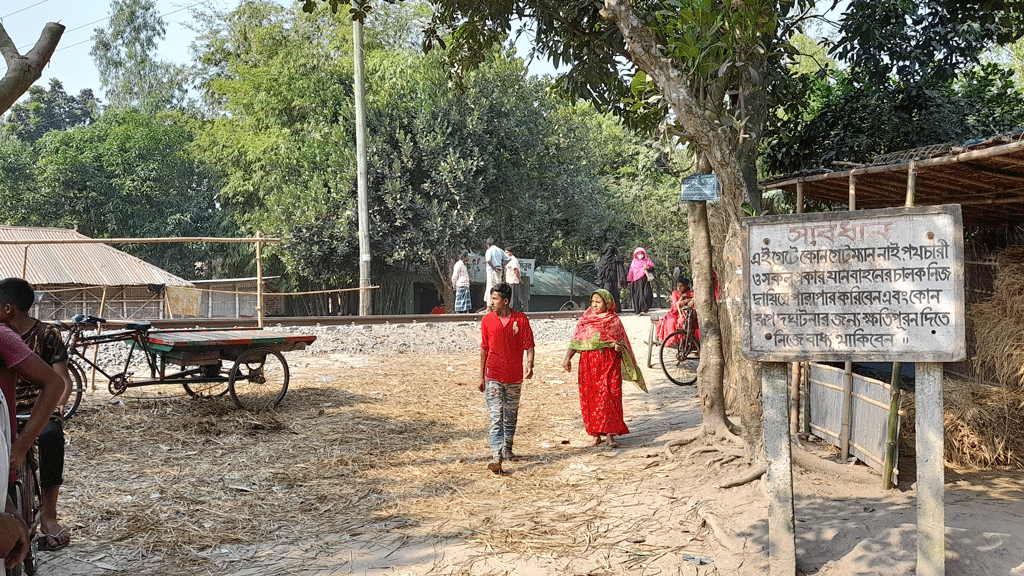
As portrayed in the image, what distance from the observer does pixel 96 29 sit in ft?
136

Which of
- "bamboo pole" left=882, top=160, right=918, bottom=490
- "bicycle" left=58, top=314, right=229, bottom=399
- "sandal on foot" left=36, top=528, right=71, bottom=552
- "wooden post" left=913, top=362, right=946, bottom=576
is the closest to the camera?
"wooden post" left=913, top=362, right=946, bottom=576

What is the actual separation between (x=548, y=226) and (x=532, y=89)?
485 cm

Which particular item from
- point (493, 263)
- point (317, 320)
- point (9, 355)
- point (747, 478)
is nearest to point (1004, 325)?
point (747, 478)

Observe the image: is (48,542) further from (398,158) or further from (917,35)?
(398,158)

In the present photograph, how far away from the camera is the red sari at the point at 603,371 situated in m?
8.39

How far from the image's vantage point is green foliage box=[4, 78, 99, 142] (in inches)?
1841

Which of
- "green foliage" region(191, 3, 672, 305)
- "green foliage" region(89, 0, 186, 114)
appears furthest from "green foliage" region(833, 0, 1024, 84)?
"green foliage" region(89, 0, 186, 114)

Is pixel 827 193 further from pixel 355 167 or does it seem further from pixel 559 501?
pixel 355 167

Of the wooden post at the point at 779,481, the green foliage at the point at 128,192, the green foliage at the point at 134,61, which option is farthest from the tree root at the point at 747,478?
the green foliage at the point at 134,61

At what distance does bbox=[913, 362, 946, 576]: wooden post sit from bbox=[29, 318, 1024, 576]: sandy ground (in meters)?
0.38

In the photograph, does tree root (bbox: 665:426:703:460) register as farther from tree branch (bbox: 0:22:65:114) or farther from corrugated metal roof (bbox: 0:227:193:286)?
corrugated metal roof (bbox: 0:227:193:286)

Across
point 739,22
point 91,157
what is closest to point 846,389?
point 739,22

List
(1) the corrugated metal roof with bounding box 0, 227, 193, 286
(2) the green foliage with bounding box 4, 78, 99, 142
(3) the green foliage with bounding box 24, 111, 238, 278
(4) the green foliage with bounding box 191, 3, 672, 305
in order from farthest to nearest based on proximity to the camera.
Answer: (2) the green foliage with bounding box 4, 78, 99, 142, (3) the green foliage with bounding box 24, 111, 238, 278, (4) the green foliage with bounding box 191, 3, 672, 305, (1) the corrugated metal roof with bounding box 0, 227, 193, 286

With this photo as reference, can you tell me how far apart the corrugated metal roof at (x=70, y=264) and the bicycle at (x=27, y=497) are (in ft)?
60.8
